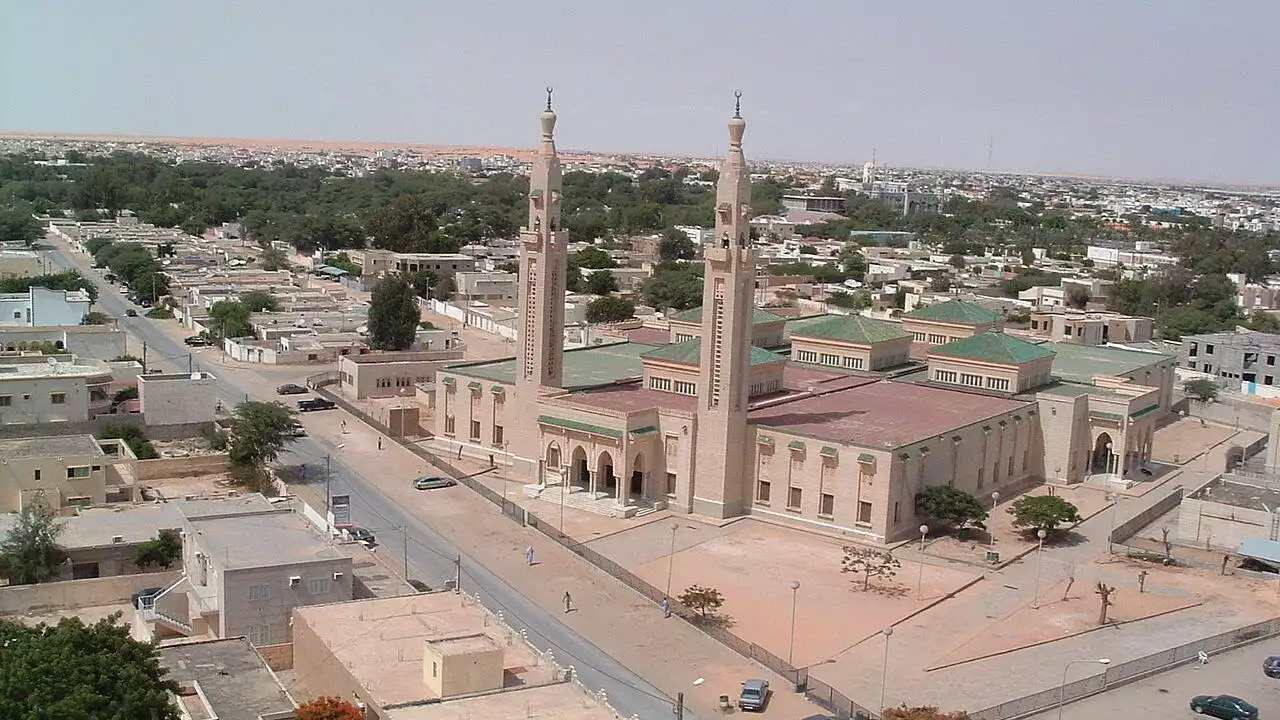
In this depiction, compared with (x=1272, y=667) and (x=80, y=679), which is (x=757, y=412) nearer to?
(x=1272, y=667)

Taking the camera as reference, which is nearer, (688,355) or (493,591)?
(493,591)

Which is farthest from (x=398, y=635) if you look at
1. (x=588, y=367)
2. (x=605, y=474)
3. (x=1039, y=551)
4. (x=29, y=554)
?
(x=588, y=367)

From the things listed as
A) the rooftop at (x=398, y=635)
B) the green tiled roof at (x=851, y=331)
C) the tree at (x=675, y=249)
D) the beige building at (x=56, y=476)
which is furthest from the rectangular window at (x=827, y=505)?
the tree at (x=675, y=249)

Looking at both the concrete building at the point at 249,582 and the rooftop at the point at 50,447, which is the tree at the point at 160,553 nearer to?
the concrete building at the point at 249,582

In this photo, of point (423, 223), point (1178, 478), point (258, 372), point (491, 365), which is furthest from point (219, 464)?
point (423, 223)

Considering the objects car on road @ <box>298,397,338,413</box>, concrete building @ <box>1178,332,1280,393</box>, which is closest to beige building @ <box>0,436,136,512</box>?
car on road @ <box>298,397,338,413</box>

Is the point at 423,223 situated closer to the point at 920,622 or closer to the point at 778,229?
the point at 778,229
